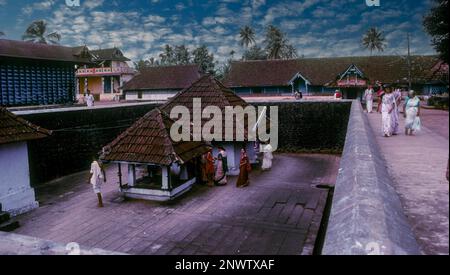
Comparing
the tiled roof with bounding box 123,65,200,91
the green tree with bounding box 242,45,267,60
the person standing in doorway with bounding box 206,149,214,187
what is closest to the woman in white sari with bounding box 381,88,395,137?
the person standing in doorway with bounding box 206,149,214,187

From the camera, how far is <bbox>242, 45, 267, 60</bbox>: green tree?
204ft

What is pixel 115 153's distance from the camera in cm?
1271

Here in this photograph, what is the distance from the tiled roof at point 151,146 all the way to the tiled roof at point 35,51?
11.1m

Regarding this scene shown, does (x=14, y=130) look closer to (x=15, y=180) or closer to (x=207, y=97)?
(x=15, y=180)

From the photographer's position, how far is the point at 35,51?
23266 millimetres

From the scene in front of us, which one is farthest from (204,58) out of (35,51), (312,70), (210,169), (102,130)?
(210,169)

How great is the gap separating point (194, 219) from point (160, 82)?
35.6 m

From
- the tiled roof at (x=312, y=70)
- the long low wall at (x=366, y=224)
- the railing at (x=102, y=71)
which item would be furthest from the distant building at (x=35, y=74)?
the long low wall at (x=366, y=224)

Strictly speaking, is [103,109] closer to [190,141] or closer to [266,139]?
[190,141]

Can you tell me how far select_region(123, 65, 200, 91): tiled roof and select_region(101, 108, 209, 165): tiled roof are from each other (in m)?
29.8

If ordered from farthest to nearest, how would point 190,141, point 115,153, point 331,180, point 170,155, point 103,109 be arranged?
1. point 103,109
2. point 331,180
3. point 190,141
4. point 115,153
5. point 170,155

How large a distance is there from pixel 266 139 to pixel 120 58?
36.3 m

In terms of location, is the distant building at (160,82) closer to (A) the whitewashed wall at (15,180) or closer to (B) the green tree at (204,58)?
(B) the green tree at (204,58)
